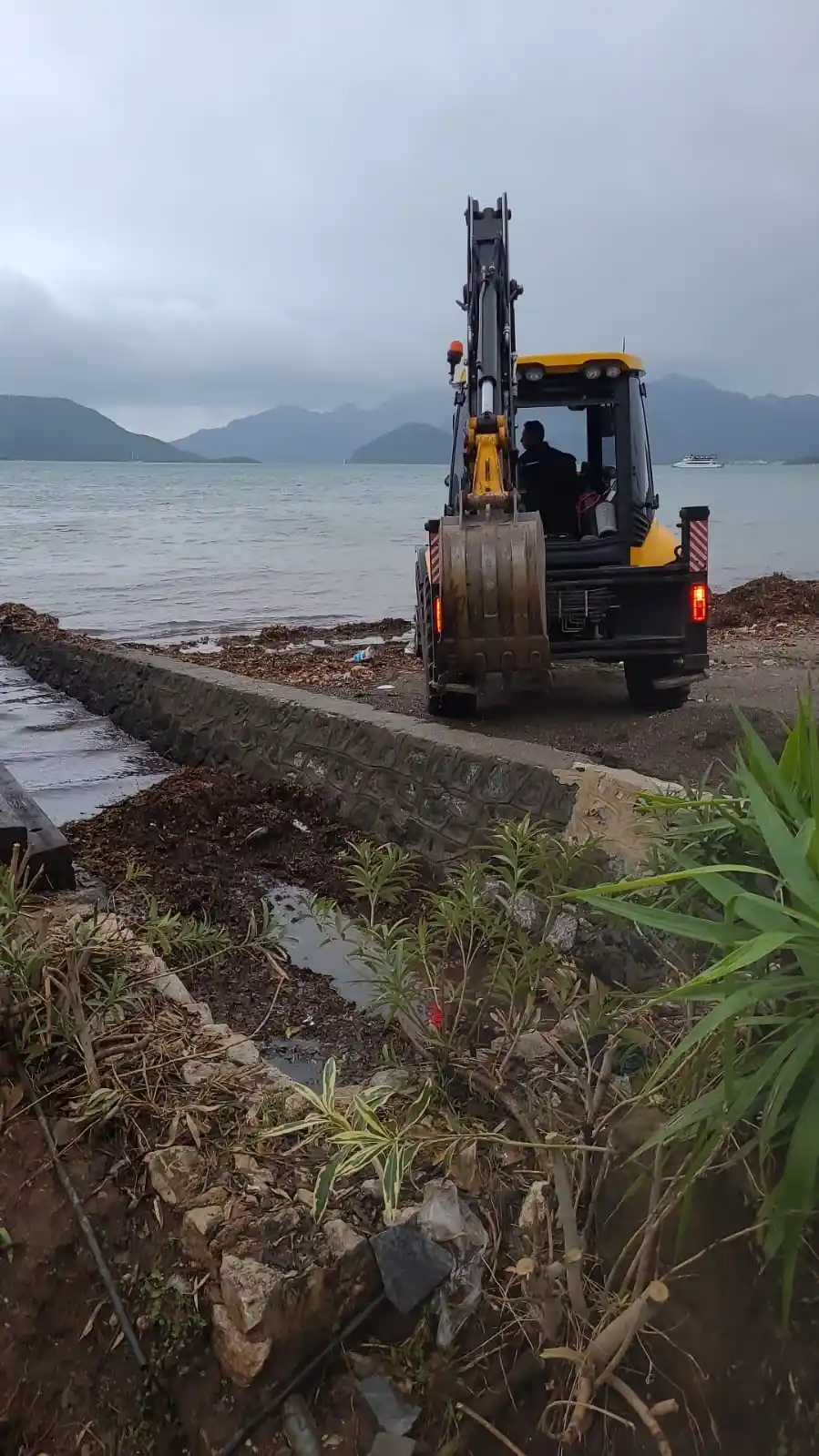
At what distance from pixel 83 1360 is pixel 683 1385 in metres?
1.29

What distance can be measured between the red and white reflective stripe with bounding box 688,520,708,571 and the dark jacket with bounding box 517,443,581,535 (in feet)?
3.73

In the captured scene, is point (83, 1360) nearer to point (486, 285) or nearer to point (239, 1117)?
point (239, 1117)

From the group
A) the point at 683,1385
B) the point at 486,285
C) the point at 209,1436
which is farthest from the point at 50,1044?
the point at 486,285

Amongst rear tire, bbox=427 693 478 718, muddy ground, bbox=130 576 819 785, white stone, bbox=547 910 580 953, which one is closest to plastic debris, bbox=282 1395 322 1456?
muddy ground, bbox=130 576 819 785

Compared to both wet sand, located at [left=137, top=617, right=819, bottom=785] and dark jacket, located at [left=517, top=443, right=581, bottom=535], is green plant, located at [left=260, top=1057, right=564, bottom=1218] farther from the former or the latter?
dark jacket, located at [left=517, top=443, right=581, bottom=535]

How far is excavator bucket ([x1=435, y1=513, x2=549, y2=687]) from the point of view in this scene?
21.5 feet

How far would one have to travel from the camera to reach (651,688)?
814 cm

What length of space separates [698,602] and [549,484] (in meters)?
1.57

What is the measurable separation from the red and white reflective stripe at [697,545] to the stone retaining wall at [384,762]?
2420mm

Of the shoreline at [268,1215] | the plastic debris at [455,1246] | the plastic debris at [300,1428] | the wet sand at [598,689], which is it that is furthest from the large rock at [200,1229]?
the wet sand at [598,689]

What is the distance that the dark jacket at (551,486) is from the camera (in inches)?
327

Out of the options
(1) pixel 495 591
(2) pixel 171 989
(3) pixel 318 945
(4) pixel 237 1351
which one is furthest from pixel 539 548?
(4) pixel 237 1351

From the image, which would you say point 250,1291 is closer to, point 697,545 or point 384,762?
point 384,762

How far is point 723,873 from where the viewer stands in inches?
83.4
